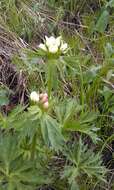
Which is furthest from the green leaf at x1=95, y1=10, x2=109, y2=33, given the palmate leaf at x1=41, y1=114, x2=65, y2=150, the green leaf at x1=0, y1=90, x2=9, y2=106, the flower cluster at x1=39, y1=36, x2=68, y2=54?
the palmate leaf at x1=41, y1=114, x2=65, y2=150

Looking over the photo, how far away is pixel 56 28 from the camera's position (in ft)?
8.61

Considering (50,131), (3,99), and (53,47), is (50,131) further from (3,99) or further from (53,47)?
(3,99)

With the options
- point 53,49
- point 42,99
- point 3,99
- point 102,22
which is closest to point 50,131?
point 42,99

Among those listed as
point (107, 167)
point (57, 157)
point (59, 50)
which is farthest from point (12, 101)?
point (59, 50)

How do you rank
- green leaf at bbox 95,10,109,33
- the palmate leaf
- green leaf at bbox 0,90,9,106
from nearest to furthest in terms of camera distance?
the palmate leaf, green leaf at bbox 0,90,9,106, green leaf at bbox 95,10,109,33

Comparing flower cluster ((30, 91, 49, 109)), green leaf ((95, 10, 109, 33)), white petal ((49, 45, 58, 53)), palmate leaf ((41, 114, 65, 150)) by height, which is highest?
green leaf ((95, 10, 109, 33))

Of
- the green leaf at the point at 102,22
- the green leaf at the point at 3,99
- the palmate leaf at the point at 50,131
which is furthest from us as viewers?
the green leaf at the point at 102,22

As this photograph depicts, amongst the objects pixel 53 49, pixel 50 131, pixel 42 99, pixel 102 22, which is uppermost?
pixel 102 22

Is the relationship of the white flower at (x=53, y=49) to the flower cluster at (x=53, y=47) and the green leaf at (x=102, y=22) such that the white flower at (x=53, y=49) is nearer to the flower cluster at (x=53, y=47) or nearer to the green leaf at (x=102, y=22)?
the flower cluster at (x=53, y=47)

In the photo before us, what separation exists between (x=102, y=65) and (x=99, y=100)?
0.56ft

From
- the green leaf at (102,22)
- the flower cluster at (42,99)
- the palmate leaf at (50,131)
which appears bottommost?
the palmate leaf at (50,131)

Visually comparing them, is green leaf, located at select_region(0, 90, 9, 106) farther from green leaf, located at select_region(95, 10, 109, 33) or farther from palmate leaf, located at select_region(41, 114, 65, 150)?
green leaf, located at select_region(95, 10, 109, 33)

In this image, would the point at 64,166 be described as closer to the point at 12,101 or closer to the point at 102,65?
the point at 12,101

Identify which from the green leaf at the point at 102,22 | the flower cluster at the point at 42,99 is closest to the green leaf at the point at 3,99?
the flower cluster at the point at 42,99
